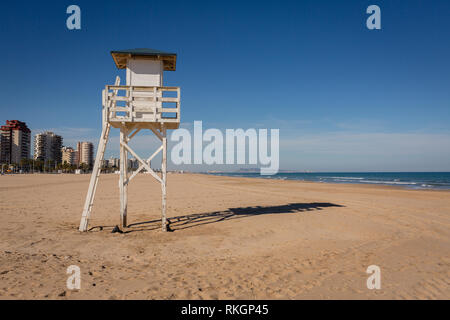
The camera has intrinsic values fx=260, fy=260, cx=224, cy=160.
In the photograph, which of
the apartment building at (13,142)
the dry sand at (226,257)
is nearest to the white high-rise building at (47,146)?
the apartment building at (13,142)

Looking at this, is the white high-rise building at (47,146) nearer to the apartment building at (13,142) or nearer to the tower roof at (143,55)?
the apartment building at (13,142)

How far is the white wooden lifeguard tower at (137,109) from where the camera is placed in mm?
9469

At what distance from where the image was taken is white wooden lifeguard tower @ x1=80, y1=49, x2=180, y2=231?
31.1ft

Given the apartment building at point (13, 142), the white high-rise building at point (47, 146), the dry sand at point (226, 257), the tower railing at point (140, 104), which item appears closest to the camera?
the dry sand at point (226, 257)

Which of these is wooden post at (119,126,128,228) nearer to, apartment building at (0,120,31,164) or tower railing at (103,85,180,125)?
tower railing at (103,85,180,125)

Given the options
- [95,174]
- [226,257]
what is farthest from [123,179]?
[226,257]

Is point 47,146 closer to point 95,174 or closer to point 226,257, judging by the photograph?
point 95,174

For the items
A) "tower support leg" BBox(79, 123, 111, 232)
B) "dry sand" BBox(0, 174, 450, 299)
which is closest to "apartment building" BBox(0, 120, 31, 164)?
"dry sand" BBox(0, 174, 450, 299)

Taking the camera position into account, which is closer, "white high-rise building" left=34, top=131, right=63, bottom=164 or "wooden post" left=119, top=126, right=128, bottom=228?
"wooden post" left=119, top=126, right=128, bottom=228

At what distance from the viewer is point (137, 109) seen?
9656 mm

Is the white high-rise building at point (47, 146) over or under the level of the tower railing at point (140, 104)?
over

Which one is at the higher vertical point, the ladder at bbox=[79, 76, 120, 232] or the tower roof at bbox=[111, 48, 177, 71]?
the tower roof at bbox=[111, 48, 177, 71]
